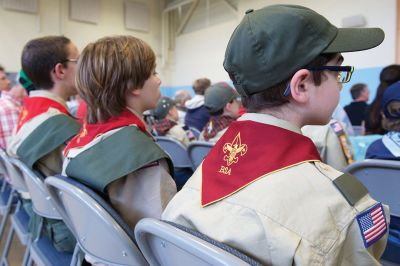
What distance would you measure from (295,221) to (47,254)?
1146mm

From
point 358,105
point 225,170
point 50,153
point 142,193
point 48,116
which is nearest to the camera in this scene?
point 225,170

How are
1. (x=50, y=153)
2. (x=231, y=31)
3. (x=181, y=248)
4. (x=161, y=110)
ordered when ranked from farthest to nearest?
1. (x=231, y=31)
2. (x=161, y=110)
3. (x=50, y=153)
4. (x=181, y=248)

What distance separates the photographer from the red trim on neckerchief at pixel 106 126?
108cm

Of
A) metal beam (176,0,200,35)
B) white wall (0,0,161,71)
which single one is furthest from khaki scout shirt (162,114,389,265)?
metal beam (176,0,200,35)

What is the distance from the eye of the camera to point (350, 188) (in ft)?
1.86

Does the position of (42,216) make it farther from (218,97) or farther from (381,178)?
(218,97)

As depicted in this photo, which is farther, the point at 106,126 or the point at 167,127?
the point at 167,127

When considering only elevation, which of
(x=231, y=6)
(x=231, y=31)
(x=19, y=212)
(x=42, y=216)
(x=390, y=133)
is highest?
(x=231, y=6)

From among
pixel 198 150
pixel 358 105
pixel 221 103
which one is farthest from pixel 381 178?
pixel 358 105

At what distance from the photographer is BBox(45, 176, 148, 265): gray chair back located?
800 millimetres

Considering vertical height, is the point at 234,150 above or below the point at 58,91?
below

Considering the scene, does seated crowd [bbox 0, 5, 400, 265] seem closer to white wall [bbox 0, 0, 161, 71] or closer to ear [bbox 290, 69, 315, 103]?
ear [bbox 290, 69, 315, 103]

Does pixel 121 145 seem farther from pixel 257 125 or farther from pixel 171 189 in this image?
pixel 257 125

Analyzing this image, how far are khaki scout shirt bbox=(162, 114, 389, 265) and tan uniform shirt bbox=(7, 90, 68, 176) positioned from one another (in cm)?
109
